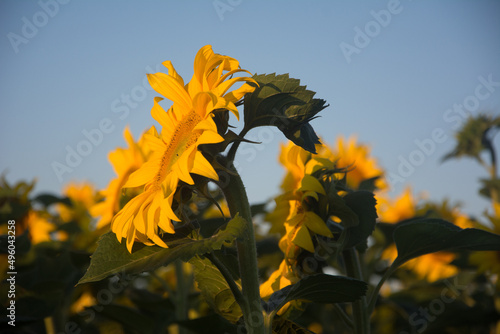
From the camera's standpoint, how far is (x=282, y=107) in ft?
3.16

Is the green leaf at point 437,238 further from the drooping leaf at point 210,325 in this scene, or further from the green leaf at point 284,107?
the drooping leaf at point 210,325

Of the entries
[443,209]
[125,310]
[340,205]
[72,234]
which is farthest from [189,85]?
[443,209]

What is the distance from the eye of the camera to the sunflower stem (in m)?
0.94

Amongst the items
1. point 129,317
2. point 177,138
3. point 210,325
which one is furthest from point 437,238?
point 129,317

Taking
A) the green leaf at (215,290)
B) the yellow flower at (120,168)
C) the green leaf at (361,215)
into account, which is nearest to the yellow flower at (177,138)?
the green leaf at (215,290)

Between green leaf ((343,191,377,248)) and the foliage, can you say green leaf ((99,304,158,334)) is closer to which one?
the foliage

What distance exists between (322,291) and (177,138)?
1.47 feet

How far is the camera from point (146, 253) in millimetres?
948

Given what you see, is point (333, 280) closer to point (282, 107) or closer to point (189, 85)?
point (282, 107)

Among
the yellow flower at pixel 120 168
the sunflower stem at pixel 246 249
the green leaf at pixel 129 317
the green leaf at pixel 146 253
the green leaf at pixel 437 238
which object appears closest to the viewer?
the green leaf at pixel 146 253

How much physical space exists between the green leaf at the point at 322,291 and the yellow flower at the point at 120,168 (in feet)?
5.07

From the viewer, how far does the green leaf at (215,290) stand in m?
1.14

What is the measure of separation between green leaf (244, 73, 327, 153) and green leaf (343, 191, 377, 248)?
0.28 meters

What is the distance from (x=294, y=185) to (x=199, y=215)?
98 cm
